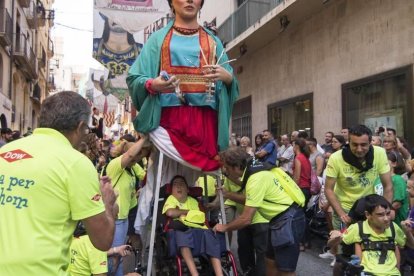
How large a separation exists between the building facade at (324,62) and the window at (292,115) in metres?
0.03

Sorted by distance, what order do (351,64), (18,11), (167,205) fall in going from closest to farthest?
(167,205)
(351,64)
(18,11)

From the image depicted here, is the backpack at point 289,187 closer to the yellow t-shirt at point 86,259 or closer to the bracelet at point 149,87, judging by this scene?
the bracelet at point 149,87

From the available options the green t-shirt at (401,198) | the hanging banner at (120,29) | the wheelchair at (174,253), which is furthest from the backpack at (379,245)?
the hanging banner at (120,29)

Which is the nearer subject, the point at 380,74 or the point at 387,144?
the point at 387,144

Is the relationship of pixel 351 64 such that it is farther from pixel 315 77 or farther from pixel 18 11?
pixel 18 11

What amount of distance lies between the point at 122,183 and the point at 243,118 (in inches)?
526

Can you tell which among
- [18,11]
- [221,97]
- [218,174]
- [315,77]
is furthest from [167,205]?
[18,11]

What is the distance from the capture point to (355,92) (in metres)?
11.0

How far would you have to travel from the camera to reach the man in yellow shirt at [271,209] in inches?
184

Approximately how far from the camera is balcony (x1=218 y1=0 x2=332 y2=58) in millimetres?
12445

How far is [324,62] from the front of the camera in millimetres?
12180

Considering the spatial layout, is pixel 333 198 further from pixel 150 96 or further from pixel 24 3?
pixel 24 3

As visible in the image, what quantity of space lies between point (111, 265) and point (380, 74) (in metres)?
7.43

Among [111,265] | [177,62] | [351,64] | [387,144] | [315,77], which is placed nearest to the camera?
[177,62]
